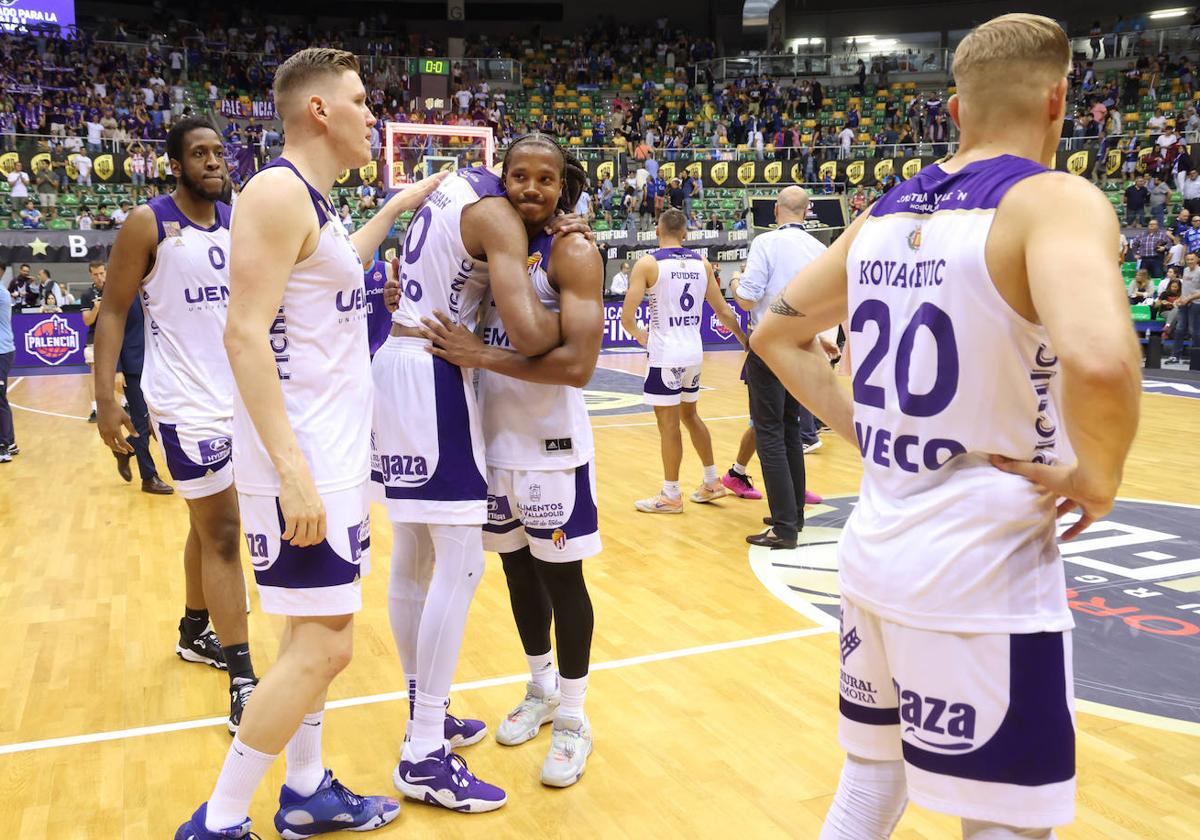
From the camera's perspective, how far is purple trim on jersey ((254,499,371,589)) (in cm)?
243

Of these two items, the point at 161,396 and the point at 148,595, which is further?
the point at 148,595

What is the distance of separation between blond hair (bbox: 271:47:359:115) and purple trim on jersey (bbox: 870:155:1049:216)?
148cm

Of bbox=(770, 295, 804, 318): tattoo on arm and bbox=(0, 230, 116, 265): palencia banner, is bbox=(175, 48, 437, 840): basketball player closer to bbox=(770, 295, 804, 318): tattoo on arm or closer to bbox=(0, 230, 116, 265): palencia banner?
bbox=(770, 295, 804, 318): tattoo on arm

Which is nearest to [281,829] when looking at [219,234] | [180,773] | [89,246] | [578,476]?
[180,773]

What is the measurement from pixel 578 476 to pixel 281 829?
4.47 feet

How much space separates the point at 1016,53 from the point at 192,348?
10.4 ft

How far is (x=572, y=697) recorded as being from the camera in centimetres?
318

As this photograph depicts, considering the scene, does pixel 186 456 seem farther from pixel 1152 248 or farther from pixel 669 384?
pixel 1152 248

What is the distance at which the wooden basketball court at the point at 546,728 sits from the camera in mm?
2885

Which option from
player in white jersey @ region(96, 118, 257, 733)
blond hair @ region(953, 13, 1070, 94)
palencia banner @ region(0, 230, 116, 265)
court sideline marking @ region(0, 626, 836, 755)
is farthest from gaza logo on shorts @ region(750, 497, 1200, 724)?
palencia banner @ region(0, 230, 116, 265)

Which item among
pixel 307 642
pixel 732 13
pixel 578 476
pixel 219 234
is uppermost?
pixel 732 13

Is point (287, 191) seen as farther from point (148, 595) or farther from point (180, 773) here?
point (148, 595)

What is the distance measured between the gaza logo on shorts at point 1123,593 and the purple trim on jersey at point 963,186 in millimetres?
2210

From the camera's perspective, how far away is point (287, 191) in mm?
2338
